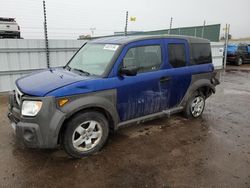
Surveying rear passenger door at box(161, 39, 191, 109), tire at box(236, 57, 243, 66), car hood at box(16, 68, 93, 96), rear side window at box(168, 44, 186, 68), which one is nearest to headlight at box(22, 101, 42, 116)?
car hood at box(16, 68, 93, 96)

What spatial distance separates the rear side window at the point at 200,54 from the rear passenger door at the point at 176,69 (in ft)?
0.64

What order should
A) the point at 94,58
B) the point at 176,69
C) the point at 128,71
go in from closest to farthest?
1. the point at 128,71
2. the point at 94,58
3. the point at 176,69

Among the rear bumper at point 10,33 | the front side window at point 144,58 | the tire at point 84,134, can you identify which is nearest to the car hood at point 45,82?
the tire at point 84,134

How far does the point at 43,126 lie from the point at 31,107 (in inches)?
12.3

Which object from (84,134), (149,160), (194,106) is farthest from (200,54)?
(84,134)

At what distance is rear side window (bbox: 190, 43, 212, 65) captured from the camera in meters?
4.88

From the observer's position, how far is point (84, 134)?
341cm

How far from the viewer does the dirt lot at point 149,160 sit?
2.91 meters

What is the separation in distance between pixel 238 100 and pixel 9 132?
6.54 m

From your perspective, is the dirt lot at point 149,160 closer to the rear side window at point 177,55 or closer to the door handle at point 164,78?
the door handle at point 164,78

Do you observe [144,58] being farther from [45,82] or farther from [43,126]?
[43,126]

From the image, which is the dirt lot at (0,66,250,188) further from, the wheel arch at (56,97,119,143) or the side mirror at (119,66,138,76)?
the side mirror at (119,66,138,76)

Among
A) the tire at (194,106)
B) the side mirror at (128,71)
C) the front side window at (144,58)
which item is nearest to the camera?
the side mirror at (128,71)

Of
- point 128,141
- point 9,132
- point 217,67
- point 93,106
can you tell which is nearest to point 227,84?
point 217,67
